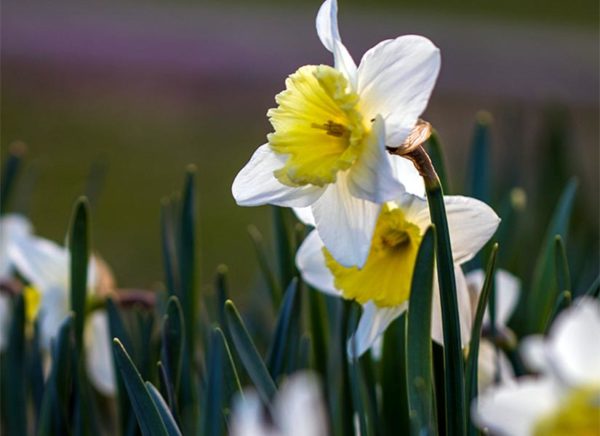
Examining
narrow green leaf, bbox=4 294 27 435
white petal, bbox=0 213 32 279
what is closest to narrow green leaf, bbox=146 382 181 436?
narrow green leaf, bbox=4 294 27 435

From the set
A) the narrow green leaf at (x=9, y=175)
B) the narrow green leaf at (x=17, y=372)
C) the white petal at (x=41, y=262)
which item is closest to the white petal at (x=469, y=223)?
the narrow green leaf at (x=17, y=372)

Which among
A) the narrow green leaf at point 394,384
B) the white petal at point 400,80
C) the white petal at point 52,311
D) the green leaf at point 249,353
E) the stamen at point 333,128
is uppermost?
the white petal at point 400,80

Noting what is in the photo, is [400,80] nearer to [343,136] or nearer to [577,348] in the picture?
[343,136]

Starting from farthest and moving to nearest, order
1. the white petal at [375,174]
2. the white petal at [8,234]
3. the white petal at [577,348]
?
the white petal at [8,234] → the white petal at [375,174] → the white petal at [577,348]

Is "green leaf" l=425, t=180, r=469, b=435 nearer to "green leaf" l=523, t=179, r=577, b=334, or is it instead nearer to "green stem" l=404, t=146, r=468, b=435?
"green stem" l=404, t=146, r=468, b=435

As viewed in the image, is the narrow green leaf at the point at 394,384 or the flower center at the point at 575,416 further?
the narrow green leaf at the point at 394,384

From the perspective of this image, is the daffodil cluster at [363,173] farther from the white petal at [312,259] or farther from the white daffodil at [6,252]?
the white daffodil at [6,252]

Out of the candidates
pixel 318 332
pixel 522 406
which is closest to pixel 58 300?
pixel 318 332
